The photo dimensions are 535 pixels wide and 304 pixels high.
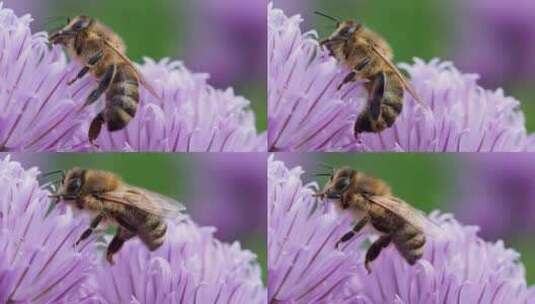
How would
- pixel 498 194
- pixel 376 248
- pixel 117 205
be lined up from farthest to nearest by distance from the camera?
1. pixel 498 194
2. pixel 376 248
3. pixel 117 205

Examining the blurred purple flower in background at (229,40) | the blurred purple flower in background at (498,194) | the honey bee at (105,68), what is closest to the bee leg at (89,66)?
the honey bee at (105,68)

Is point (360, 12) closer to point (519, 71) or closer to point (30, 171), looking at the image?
point (519, 71)

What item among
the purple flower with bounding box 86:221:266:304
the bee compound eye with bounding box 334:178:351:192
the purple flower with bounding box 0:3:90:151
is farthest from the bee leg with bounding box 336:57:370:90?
the purple flower with bounding box 0:3:90:151

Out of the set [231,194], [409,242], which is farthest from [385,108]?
[231,194]

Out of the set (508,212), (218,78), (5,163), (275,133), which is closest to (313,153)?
(275,133)

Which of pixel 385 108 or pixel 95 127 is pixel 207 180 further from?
pixel 385 108

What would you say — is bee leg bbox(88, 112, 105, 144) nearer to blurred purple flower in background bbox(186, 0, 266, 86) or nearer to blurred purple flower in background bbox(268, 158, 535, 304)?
blurred purple flower in background bbox(186, 0, 266, 86)
